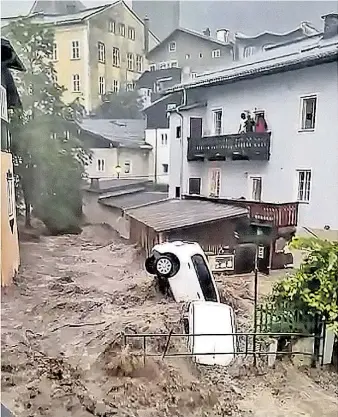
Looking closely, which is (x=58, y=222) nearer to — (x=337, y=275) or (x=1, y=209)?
(x=1, y=209)

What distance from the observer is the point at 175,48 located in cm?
132

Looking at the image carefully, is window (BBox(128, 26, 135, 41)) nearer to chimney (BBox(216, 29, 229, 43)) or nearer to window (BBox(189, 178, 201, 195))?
chimney (BBox(216, 29, 229, 43))

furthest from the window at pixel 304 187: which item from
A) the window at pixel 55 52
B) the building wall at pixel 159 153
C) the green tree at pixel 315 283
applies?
the window at pixel 55 52

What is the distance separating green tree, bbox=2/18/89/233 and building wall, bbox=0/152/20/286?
0.09 feet

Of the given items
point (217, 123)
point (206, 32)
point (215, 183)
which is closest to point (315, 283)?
point (215, 183)

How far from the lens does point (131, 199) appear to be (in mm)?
1342

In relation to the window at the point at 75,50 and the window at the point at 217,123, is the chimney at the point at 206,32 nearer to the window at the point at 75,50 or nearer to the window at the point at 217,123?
the window at the point at 217,123

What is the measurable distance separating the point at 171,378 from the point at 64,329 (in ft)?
0.93

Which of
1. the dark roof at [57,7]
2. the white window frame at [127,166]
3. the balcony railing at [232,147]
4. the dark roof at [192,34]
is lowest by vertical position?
the white window frame at [127,166]

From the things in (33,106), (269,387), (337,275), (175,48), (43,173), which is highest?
(175,48)

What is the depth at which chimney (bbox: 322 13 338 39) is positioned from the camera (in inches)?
51.6

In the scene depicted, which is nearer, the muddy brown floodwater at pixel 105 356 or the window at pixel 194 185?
the muddy brown floodwater at pixel 105 356

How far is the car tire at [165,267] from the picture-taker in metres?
1.32

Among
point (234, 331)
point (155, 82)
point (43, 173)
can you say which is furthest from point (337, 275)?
point (43, 173)
